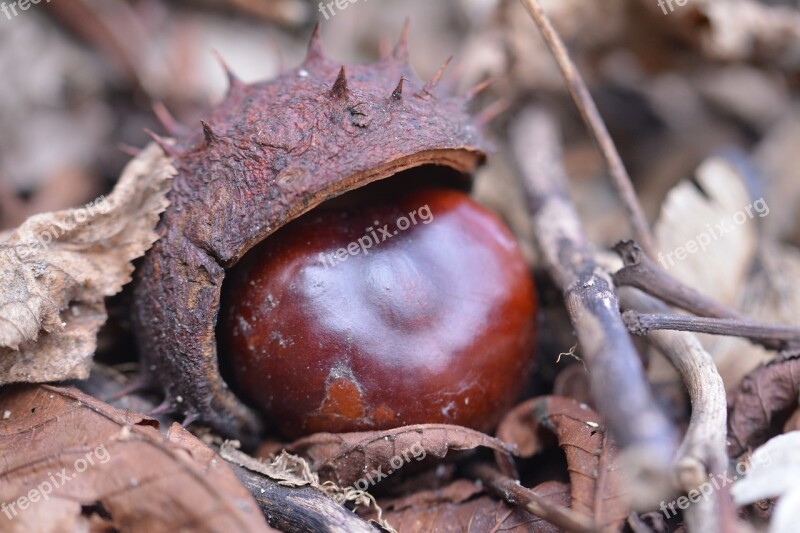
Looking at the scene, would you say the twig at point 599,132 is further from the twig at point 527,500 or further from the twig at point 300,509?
the twig at point 300,509

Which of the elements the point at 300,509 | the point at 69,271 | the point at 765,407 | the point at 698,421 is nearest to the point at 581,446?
the point at 698,421

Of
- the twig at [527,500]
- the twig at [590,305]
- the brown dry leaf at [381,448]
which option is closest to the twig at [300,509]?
the brown dry leaf at [381,448]

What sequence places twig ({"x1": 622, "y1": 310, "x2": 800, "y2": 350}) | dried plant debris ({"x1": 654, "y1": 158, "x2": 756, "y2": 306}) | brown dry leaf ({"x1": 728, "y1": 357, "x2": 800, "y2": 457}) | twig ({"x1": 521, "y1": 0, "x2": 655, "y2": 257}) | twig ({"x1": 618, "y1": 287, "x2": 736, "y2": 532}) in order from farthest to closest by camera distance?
1. dried plant debris ({"x1": 654, "y1": 158, "x2": 756, "y2": 306})
2. twig ({"x1": 521, "y1": 0, "x2": 655, "y2": 257})
3. brown dry leaf ({"x1": 728, "y1": 357, "x2": 800, "y2": 457})
4. twig ({"x1": 622, "y1": 310, "x2": 800, "y2": 350})
5. twig ({"x1": 618, "y1": 287, "x2": 736, "y2": 532})

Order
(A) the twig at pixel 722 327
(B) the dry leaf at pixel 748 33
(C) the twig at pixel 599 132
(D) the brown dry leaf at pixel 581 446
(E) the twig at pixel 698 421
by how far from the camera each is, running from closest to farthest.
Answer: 1. (E) the twig at pixel 698 421
2. (D) the brown dry leaf at pixel 581 446
3. (A) the twig at pixel 722 327
4. (C) the twig at pixel 599 132
5. (B) the dry leaf at pixel 748 33

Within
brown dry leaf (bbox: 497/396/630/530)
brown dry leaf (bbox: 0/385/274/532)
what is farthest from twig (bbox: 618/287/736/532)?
brown dry leaf (bbox: 0/385/274/532)

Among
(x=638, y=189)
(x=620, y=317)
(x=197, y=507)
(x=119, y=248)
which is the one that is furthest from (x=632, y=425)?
(x=638, y=189)

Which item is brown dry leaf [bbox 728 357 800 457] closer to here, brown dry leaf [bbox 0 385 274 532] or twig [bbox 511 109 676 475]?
twig [bbox 511 109 676 475]

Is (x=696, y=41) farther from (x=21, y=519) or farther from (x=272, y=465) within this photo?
(x=21, y=519)
